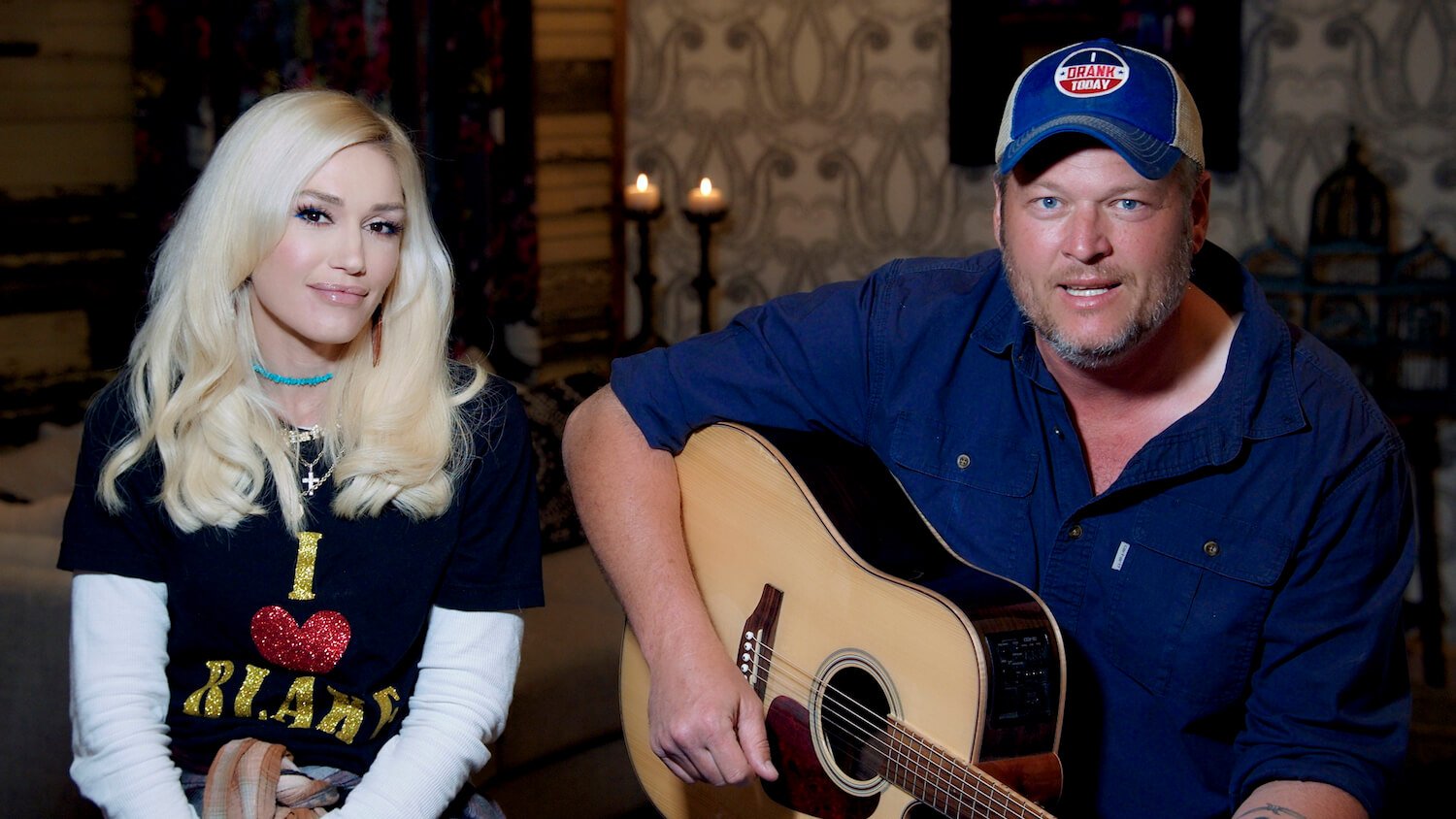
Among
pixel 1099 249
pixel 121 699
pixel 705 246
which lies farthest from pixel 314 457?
pixel 705 246

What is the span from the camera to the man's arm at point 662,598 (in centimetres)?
148

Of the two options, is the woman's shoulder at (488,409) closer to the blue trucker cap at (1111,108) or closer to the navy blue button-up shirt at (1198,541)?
the navy blue button-up shirt at (1198,541)

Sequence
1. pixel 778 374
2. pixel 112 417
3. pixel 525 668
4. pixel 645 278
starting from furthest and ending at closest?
pixel 645 278 → pixel 525 668 → pixel 778 374 → pixel 112 417

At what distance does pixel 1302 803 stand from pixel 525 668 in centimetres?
146

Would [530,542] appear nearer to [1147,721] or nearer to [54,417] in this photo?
[1147,721]

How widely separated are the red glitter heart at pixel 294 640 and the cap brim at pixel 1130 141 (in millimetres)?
896

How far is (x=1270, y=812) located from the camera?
128 cm

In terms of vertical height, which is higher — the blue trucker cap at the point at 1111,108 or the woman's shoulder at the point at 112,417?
the blue trucker cap at the point at 1111,108

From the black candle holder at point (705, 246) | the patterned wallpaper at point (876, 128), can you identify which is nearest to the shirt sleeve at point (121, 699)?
the black candle holder at point (705, 246)

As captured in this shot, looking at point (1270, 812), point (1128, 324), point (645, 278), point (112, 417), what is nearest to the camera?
point (1270, 812)

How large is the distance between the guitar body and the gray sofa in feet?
2.57

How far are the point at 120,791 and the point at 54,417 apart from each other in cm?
198

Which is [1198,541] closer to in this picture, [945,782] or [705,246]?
[945,782]

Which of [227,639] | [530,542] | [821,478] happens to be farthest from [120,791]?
[821,478]
